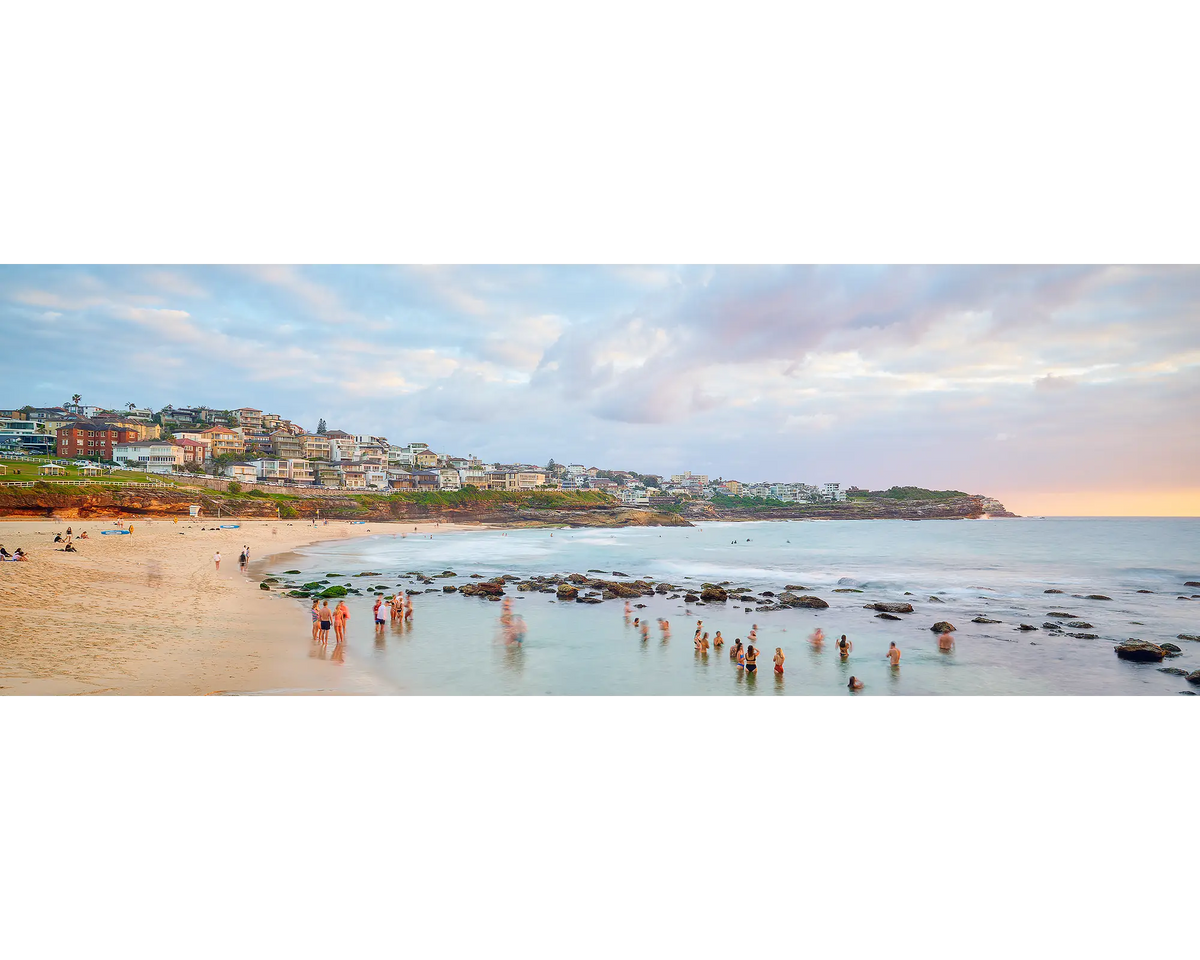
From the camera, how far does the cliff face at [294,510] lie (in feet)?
60.6

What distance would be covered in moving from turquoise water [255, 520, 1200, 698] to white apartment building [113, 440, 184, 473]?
540 inches

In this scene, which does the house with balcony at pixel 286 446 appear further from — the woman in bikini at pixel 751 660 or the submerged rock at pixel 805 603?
the woman in bikini at pixel 751 660

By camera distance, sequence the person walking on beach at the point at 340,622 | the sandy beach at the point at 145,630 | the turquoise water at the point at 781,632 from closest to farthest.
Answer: the sandy beach at the point at 145,630 → the turquoise water at the point at 781,632 → the person walking on beach at the point at 340,622

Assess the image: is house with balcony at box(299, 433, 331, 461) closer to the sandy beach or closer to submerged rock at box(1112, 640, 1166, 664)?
the sandy beach

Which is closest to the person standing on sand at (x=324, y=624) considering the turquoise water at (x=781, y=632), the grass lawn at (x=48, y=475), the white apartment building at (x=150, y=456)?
the turquoise water at (x=781, y=632)

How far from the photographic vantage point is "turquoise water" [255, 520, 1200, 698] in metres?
7.04

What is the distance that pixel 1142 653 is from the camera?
28.6 ft

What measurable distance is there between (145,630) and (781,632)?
33.9 feet

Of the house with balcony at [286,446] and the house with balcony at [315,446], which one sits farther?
the house with balcony at [315,446]

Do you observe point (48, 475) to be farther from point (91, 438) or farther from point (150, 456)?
point (150, 456)

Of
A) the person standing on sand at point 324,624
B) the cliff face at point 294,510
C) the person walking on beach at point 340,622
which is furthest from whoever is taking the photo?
the cliff face at point 294,510

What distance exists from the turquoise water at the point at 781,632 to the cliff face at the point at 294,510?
30.3ft
